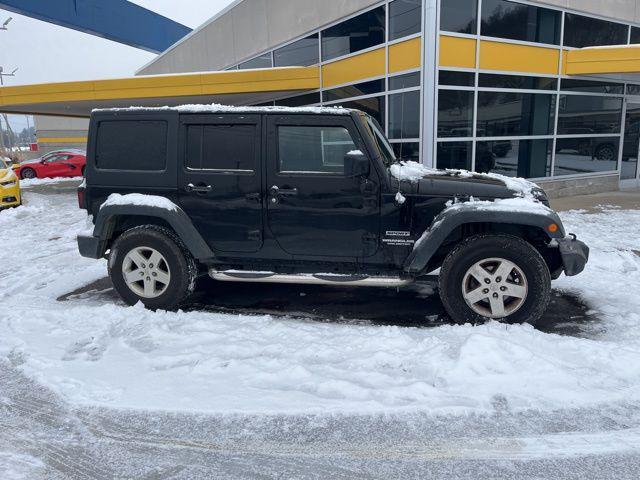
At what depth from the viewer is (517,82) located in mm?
11555

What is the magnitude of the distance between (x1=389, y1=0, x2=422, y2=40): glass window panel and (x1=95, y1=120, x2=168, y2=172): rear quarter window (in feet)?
24.6

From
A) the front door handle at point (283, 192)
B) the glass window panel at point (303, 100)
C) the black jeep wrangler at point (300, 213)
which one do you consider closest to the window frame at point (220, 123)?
the black jeep wrangler at point (300, 213)

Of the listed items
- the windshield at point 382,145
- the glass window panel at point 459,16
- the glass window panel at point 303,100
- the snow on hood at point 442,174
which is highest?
the glass window panel at point 459,16

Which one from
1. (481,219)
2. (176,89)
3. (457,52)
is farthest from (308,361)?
(176,89)

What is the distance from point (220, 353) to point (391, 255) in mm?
1769

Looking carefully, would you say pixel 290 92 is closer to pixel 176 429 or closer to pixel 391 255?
pixel 391 255

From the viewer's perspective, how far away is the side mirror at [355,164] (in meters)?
4.10

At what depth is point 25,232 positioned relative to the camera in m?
9.30

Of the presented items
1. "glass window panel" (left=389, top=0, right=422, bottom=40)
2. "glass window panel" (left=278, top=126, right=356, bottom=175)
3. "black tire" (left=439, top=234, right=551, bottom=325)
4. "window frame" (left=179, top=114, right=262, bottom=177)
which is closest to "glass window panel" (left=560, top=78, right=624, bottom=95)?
"glass window panel" (left=389, top=0, right=422, bottom=40)

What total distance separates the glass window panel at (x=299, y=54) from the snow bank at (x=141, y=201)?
35.2 feet

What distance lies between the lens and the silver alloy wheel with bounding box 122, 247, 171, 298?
4707 millimetres

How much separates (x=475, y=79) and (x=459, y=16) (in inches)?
55.1

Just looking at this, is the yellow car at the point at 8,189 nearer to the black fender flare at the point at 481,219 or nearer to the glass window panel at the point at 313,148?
the glass window panel at the point at 313,148

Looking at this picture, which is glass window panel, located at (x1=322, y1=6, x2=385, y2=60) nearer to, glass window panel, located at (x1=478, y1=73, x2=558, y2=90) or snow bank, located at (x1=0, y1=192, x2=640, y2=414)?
glass window panel, located at (x1=478, y1=73, x2=558, y2=90)
